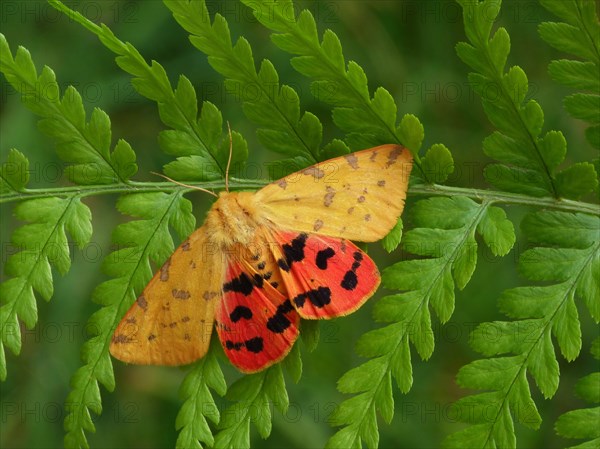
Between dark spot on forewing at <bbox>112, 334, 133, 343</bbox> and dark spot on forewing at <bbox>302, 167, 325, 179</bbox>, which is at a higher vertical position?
dark spot on forewing at <bbox>302, 167, 325, 179</bbox>

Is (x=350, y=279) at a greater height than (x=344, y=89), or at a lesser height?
lesser

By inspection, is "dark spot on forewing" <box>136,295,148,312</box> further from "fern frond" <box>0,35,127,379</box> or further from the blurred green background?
the blurred green background

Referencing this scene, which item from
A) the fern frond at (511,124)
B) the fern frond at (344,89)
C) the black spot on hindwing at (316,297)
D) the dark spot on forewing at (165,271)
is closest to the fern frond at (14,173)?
the dark spot on forewing at (165,271)

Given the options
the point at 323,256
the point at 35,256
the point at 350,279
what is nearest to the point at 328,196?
the point at 323,256

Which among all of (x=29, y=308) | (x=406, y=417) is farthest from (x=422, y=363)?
(x=29, y=308)

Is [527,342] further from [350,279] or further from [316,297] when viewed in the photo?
[316,297]

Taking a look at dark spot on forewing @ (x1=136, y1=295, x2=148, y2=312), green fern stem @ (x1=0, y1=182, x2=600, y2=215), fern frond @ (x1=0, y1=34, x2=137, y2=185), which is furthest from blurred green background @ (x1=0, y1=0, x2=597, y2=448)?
dark spot on forewing @ (x1=136, y1=295, x2=148, y2=312)
